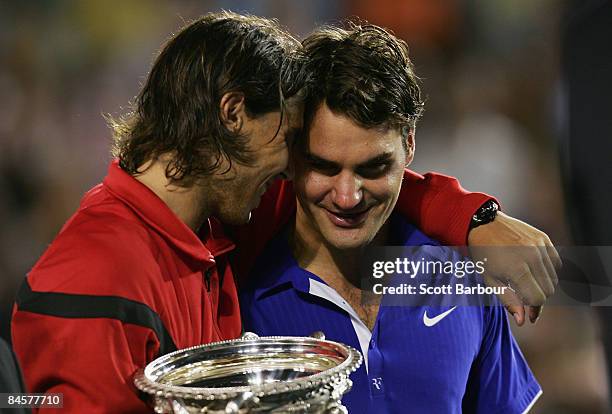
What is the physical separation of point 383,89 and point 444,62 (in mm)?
1134

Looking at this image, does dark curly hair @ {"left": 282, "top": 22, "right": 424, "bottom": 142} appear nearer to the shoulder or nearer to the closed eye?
the closed eye

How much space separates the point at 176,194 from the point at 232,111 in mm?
171

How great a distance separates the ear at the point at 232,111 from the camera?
123cm

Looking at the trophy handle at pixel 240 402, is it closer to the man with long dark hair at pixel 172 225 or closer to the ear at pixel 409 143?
the man with long dark hair at pixel 172 225

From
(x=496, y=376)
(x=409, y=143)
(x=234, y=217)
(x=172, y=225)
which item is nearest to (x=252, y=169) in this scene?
(x=234, y=217)

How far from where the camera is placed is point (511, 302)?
1.35 m

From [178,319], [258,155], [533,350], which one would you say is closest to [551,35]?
[533,350]

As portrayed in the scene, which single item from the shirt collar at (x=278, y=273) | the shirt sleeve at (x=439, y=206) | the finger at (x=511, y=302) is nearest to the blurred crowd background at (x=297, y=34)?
the shirt sleeve at (x=439, y=206)

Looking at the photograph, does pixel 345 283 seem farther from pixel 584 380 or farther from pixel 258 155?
pixel 584 380

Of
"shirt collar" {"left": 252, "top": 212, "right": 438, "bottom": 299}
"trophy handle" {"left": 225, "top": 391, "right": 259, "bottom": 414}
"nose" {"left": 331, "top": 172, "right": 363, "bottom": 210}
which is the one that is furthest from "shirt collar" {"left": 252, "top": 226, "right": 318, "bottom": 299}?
"trophy handle" {"left": 225, "top": 391, "right": 259, "bottom": 414}

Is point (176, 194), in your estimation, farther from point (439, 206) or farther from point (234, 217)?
point (439, 206)

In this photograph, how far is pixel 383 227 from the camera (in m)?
1.50

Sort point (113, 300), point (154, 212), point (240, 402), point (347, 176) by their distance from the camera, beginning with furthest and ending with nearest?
point (347, 176)
point (154, 212)
point (113, 300)
point (240, 402)

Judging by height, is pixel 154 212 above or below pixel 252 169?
below
